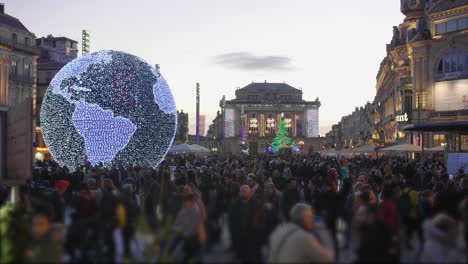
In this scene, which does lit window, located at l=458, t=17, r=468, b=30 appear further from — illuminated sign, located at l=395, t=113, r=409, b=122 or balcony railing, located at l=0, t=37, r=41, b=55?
balcony railing, located at l=0, t=37, r=41, b=55

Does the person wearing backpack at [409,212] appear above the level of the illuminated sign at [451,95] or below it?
below

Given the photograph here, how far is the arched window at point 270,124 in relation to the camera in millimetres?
135125

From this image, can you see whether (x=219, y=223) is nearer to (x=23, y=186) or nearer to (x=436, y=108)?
(x=23, y=186)

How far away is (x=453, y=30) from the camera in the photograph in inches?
1722

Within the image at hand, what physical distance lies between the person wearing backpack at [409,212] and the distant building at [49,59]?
1926 inches

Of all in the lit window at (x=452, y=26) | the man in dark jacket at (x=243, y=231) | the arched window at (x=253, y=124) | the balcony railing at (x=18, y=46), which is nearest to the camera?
the man in dark jacket at (x=243, y=231)

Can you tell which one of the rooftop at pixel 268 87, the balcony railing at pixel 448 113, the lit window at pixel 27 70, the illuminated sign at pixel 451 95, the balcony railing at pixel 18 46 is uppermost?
the rooftop at pixel 268 87

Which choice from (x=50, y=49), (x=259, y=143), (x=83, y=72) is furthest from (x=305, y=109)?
(x=83, y=72)

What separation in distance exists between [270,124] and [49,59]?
72606 millimetres

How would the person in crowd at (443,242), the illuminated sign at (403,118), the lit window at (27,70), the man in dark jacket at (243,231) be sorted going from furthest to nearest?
the lit window at (27,70)
the illuminated sign at (403,118)
the man in dark jacket at (243,231)
the person in crowd at (443,242)

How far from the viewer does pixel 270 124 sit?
445 ft

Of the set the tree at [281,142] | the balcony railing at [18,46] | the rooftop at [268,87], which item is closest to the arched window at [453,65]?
the balcony railing at [18,46]

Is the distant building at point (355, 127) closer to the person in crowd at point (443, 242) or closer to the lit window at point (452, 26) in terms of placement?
the lit window at point (452, 26)

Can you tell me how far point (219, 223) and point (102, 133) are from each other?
16712 millimetres
